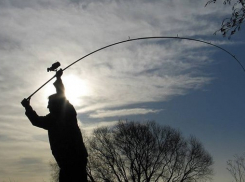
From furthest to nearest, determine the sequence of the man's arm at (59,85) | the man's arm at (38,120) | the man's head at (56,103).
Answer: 1. the man's arm at (59,85)
2. the man's head at (56,103)
3. the man's arm at (38,120)

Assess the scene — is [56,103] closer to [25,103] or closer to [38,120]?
[38,120]

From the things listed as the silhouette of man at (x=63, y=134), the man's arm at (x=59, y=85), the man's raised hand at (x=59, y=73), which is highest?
the man's raised hand at (x=59, y=73)

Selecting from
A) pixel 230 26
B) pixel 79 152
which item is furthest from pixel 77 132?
pixel 230 26

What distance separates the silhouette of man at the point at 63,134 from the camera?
22.8 feet

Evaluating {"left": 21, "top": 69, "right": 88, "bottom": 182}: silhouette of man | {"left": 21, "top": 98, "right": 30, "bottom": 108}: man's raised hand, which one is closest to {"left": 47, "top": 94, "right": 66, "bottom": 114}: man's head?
{"left": 21, "top": 69, "right": 88, "bottom": 182}: silhouette of man

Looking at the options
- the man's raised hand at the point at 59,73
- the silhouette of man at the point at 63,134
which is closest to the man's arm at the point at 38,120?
the silhouette of man at the point at 63,134

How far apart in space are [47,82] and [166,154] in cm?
3942

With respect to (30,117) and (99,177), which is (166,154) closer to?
(99,177)

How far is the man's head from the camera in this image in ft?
24.3

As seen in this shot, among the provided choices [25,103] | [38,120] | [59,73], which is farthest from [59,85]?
[38,120]

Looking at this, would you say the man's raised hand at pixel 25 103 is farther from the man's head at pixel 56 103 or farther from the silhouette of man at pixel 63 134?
the man's head at pixel 56 103

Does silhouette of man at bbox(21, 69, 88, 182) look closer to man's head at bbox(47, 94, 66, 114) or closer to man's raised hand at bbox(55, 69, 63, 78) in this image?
man's head at bbox(47, 94, 66, 114)

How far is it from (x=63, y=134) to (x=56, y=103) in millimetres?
638

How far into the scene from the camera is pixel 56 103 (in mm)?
7449
